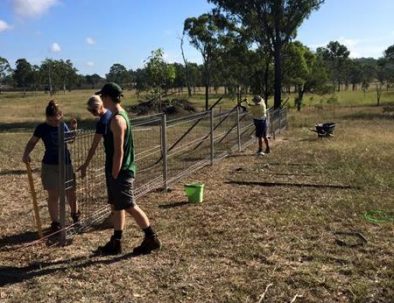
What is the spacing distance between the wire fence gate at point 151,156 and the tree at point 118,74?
78335mm

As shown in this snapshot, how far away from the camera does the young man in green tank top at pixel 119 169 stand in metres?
5.24

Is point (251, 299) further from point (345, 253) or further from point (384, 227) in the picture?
point (384, 227)

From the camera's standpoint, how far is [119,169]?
5.29m

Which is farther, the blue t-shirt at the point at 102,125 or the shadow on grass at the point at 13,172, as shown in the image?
→ the shadow on grass at the point at 13,172

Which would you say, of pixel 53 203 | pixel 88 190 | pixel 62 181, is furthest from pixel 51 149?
pixel 88 190

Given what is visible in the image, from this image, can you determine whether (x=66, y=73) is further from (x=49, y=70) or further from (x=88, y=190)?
(x=88, y=190)

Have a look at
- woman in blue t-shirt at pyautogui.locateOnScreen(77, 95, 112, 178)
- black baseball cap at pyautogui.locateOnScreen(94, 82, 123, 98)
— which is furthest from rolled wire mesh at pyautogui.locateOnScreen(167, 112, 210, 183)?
black baseball cap at pyautogui.locateOnScreen(94, 82, 123, 98)

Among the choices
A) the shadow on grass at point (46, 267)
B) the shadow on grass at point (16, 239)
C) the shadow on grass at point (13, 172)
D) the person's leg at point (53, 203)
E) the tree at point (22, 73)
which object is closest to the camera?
the shadow on grass at point (46, 267)

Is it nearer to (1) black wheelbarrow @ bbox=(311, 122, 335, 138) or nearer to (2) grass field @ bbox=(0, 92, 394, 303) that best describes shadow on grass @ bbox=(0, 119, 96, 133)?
(1) black wheelbarrow @ bbox=(311, 122, 335, 138)

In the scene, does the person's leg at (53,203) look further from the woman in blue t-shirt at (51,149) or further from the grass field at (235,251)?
the grass field at (235,251)

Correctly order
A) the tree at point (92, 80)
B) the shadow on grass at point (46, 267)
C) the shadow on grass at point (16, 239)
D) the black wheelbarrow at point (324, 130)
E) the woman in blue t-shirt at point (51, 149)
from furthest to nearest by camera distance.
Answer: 1. the tree at point (92, 80)
2. the black wheelbarrow at point (324, 130)
3. the woman in blue t-shirt at point (51, 149)
4. the shadow on grass at point (16, 239)
5. the shadow on grass at point (46, 267)

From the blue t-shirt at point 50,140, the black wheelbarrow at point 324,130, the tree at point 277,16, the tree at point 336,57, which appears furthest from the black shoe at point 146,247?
the tree at point 336,57

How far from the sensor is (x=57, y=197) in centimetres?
659

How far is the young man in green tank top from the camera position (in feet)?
17.2
